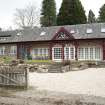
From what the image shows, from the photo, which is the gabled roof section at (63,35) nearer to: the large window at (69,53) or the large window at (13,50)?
the large window at (69,53)

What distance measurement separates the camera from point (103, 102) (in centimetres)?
991

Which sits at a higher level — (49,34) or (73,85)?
(49,34)


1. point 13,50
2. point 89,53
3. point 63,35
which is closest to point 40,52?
point 63,35

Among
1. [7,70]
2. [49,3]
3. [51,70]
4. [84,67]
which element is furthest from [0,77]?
[49,3]

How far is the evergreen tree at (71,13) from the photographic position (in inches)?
2197

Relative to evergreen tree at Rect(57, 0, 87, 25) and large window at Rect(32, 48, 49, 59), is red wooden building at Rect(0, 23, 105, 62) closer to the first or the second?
large window at Rect(32, 48, 49, 59)

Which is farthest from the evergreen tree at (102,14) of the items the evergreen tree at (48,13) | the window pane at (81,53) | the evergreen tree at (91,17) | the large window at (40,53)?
the large window at (40,53)

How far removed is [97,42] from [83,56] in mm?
2961

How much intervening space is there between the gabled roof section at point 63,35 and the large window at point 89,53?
2.50 metres

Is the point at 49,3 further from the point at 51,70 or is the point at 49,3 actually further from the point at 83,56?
the point at 51,70

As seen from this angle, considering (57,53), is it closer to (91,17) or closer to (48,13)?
(48,13)

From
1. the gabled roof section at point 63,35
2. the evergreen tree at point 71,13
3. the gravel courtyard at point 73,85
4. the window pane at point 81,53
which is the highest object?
the evergreen tree at point 71,13

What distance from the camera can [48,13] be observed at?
65.0 metres

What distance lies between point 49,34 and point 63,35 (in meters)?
3.25
